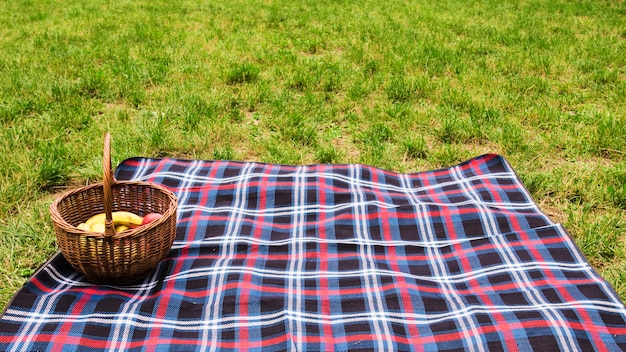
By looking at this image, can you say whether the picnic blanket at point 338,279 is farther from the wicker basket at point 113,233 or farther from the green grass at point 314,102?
the green grass at point 314,102

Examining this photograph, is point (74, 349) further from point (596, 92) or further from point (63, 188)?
point (596, 92)

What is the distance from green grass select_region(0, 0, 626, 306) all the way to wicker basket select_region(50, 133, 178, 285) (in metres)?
0.40

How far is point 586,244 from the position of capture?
294 cm

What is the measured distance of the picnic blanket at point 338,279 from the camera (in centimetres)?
221

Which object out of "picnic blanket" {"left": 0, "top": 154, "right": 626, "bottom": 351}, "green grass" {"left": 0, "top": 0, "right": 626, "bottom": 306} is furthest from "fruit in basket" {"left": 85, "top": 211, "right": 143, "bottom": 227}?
"green grass" {"left": 0, "top": 0, "right": 626, "bottom": 306}

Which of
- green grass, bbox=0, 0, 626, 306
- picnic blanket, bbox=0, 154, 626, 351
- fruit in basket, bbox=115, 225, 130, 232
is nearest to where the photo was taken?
picnic blanket, bbox=0, 154, 626, 351

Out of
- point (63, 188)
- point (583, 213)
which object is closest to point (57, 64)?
point (63, 188)

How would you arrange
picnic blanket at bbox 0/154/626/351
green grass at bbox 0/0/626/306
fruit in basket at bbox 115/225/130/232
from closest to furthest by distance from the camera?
picnic blanket at bbox 0/154/626/351, fruit in basket at bbox 115/225/130/232, green grass at bbox 0/0/626/306

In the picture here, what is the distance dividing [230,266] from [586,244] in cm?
191

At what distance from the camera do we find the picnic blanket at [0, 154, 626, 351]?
221 centimetres

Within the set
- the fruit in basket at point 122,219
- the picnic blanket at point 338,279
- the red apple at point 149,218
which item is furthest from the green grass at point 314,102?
the red apple at point 149,218

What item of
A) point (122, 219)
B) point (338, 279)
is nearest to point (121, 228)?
point (122, 219)

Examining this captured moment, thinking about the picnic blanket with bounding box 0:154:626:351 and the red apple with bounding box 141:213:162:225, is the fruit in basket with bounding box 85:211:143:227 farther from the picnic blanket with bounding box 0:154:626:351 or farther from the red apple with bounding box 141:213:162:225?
the picnic blanket with bounding box 0:154:626:351

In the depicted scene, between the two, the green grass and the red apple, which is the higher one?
the red apple
